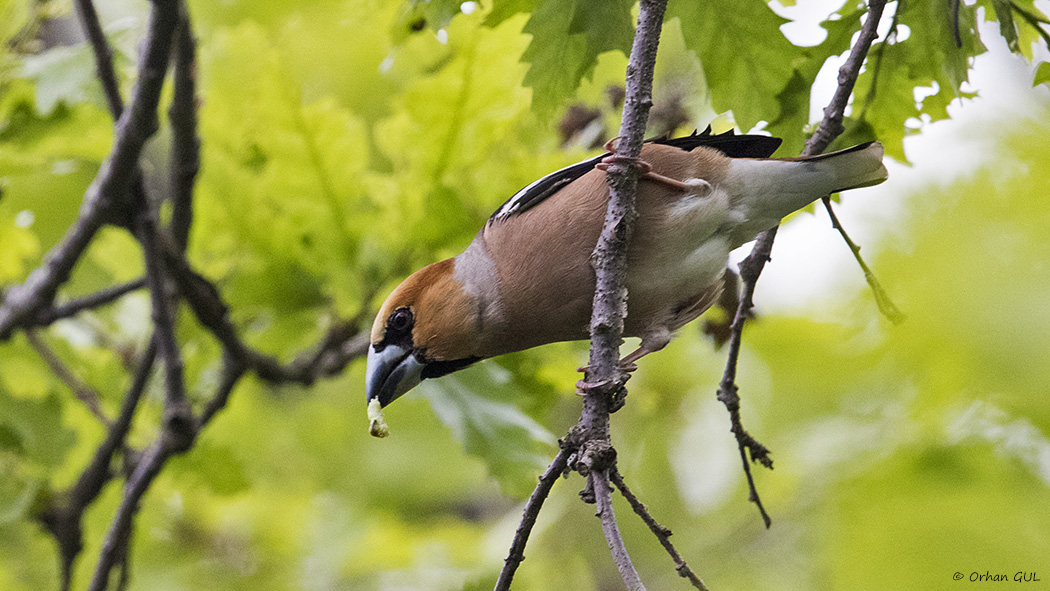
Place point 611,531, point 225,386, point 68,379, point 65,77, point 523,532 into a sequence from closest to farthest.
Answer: point 611,531, point 523,532, point 65,77, point 225,386, point 68,379

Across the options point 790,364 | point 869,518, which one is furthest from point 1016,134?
point 790,364

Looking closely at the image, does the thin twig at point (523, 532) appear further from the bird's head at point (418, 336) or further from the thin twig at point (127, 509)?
the thin twig at point (127, 509)

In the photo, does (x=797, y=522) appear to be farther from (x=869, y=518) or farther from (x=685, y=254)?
(x=685, y=254)

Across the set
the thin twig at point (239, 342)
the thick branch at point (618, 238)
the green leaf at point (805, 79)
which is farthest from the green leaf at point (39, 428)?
the green leaf at point (805, 79)

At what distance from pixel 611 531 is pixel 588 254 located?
1.20 metres

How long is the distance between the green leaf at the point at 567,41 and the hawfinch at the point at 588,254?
0.29m

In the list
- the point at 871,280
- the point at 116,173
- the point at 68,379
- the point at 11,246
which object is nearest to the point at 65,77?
the point at 116,173

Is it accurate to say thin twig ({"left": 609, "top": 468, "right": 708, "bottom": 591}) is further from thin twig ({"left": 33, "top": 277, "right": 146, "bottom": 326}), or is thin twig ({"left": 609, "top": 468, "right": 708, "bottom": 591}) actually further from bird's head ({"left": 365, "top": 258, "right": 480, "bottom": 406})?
thin twig ({"left": 33, "top": 277, "right": 146, "bottom": 326})

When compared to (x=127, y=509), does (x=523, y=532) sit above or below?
below

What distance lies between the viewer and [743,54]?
98.7 inches

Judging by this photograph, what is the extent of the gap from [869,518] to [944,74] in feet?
5.50

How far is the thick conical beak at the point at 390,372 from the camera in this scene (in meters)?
3.05

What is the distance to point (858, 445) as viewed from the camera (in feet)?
13.7

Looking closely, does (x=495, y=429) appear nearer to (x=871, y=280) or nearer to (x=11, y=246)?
(x=871, y=280)
